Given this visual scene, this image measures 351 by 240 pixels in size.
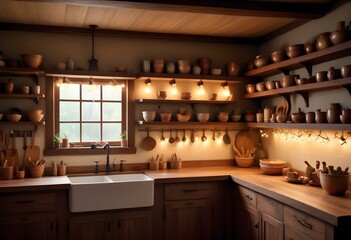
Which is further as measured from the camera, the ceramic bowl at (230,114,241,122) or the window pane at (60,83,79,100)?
the ceramic bowl at (230,114,241,122)

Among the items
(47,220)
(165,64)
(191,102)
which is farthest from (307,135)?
(47,220)

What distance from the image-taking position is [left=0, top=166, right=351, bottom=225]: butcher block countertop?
97.3 inches

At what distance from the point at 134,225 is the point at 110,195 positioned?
405 millimetres

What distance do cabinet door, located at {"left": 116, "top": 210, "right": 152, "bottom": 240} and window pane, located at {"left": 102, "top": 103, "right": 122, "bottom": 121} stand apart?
3.92 feet

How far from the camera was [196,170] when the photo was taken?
4184mm

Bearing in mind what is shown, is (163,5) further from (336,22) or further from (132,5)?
(336,22)

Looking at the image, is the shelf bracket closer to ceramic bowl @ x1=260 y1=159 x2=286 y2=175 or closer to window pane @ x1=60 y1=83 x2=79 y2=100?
ceramic bowl @ x1=260 y1=159 x2=286 y2=175

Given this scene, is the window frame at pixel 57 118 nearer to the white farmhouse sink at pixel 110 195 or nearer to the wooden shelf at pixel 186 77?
the wooden shelf at pixel 186 77

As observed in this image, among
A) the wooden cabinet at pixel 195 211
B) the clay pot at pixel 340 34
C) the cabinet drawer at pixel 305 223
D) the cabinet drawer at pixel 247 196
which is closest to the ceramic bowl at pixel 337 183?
the cabinet drawer at pixel 305 223

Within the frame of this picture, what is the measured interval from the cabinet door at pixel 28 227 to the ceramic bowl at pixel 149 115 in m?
1.43

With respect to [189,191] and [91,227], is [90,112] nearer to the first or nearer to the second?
[91,227]

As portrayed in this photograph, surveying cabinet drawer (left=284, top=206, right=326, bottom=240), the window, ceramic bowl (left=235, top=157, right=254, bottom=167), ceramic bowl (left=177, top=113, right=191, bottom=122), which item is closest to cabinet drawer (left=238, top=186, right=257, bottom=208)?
cabinet drawer (left=284, top=206, right=326, bottom=240)

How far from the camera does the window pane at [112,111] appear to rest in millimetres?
4219

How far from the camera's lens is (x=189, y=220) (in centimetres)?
376
